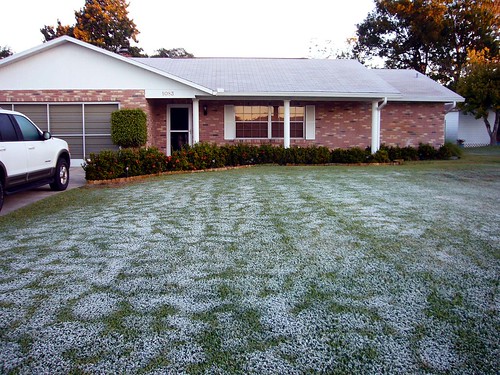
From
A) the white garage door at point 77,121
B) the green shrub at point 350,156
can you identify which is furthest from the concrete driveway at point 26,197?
the green shrub at point 350,156

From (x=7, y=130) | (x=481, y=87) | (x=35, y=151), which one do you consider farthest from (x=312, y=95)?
(x=481, y=87)

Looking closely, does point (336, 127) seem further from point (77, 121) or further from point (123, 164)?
point (77, 121)

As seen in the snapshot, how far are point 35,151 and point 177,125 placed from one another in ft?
30.8

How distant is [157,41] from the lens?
4456cm

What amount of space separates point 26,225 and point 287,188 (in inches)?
199

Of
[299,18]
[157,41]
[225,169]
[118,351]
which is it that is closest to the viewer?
[118,351]

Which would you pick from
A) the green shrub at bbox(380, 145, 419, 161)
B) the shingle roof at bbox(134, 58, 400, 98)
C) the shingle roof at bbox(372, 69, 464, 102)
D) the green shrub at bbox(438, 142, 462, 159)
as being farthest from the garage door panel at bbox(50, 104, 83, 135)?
the green shrub at bbox(438, 142, 462, 159)

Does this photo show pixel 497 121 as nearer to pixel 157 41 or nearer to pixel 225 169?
pixel 225 169

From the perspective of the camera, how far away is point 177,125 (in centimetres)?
1764

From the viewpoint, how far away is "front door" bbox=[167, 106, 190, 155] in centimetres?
1755

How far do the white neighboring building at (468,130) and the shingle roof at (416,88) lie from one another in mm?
11257

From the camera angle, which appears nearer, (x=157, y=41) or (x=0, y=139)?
(x=0, y=139)

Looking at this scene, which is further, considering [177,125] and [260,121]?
[260,121]

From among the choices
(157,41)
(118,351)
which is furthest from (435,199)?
(157,41)
